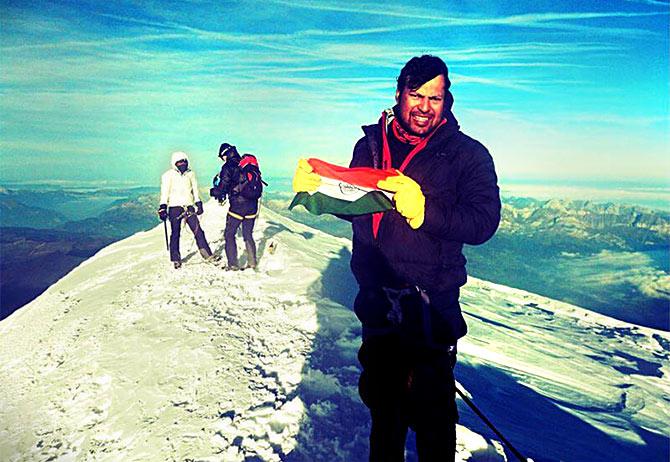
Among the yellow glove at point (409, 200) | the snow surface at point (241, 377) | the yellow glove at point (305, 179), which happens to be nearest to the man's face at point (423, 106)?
the yellow glove at point (409, 200)

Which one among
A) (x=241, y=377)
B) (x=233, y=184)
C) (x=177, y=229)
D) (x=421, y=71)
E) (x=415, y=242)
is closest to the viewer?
(x=421, y=71)

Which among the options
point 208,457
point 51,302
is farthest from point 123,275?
point 208,457

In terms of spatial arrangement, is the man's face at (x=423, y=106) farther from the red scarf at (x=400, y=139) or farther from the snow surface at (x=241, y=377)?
the snow surface at (x=241, y=377)

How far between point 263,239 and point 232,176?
329 cm

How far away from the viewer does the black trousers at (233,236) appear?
29.5ft

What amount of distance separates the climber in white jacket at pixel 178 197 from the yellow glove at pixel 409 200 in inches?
315

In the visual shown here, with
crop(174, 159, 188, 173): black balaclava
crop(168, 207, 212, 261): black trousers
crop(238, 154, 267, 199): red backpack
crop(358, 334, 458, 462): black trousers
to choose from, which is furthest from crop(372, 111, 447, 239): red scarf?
crop(168, 207, 212, 261): black trousers

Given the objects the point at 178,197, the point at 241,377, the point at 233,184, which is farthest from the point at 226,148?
the point at 241,377

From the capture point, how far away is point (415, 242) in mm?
2283

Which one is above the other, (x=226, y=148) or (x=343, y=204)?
(x=226, y=148)

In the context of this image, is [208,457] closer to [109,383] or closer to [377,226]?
[109,383]

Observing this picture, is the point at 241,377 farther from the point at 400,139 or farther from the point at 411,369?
the point at 400,139

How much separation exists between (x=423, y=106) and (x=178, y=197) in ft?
26.2

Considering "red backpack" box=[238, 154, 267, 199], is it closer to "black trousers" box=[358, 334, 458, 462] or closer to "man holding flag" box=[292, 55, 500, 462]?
"man holding flag" box=[292, 55, 500, 462]
